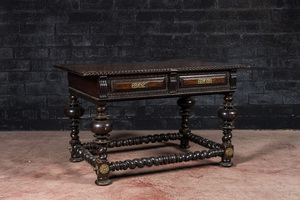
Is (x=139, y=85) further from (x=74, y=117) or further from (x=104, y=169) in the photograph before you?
(x=74, y=117)

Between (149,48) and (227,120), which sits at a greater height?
(149,48)

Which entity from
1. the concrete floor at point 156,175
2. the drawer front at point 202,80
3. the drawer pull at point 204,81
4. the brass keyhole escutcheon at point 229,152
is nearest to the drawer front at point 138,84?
the drawer front at point 202,80

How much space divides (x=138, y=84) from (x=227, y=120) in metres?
1.03

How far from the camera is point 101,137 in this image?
3490mm

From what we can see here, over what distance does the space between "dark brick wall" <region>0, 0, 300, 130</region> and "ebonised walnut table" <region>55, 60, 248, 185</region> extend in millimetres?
1588

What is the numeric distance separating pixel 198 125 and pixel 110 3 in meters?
2.04

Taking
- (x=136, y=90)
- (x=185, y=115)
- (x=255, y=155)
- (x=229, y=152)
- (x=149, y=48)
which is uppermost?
(x=149, y=48)

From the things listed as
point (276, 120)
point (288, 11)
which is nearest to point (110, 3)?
point (288, 11)

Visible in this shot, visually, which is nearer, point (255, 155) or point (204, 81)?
point (204, 81)

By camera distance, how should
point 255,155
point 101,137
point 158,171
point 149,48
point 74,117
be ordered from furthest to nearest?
point 149,48, point 255,155, point 74,117, point 158,171, point 101,137

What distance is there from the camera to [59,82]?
18.8 ft

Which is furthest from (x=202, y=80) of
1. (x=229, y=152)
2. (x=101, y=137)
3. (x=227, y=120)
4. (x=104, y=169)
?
(x=104, y=169)

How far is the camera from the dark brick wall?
5652mm

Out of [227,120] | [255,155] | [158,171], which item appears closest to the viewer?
[158,171]
